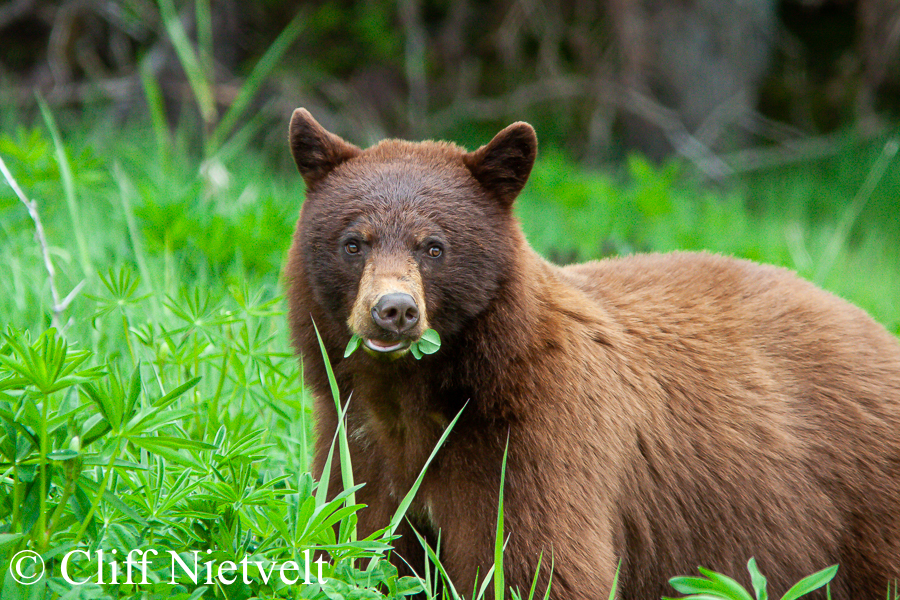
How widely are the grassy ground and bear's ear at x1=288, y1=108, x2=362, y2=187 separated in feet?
1.57

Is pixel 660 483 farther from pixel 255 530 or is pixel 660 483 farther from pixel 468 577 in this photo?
pixel 255 530

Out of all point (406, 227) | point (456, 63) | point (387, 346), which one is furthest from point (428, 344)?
point (456, 63)

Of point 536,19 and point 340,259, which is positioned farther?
point 536,19

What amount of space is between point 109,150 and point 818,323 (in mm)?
5379

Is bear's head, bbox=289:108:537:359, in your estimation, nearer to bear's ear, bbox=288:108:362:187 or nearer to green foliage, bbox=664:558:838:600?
bear's ear, bbox=288:108:362:187

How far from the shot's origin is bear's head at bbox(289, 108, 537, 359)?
2.49m

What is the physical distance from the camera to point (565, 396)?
99.8 inches

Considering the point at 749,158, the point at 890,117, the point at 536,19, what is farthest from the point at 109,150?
the point at 890,117

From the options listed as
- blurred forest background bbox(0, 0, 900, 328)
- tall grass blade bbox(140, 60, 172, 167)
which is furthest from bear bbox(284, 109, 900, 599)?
blurred forest background bbox(0, 0, 900, 328)

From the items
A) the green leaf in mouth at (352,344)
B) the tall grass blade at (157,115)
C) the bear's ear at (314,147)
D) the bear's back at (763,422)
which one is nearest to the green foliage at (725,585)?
the bear's back at (763,422)

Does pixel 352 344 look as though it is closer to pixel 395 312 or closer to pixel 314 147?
pixel 395 312

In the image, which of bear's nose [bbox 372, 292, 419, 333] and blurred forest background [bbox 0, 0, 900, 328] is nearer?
bear's nose [bbox 372, 292, 419, 333]

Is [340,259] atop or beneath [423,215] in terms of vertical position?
beneath

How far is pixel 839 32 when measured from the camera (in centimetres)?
1152
